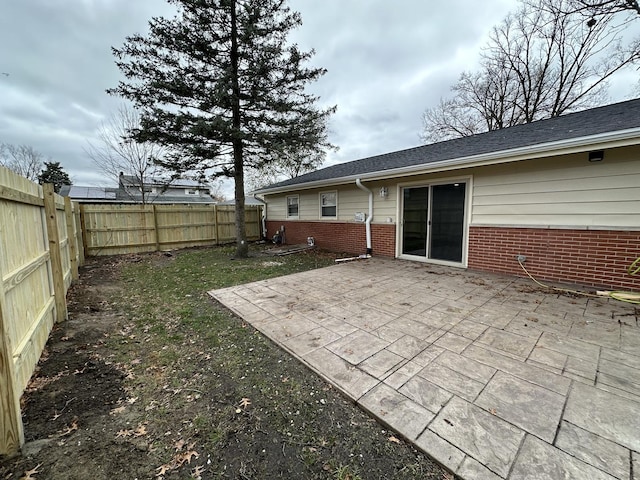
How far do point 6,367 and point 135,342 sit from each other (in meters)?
1.55

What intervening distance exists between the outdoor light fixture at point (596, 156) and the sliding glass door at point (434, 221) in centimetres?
199

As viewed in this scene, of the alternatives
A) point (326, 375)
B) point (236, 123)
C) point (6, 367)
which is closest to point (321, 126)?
point (236, 123)

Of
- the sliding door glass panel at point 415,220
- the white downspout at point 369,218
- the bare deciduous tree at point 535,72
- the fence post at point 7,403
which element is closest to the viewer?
the fence post at point 7,403

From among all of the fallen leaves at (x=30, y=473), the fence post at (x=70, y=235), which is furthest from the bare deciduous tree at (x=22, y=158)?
the fallen leaves at (x=30, y=473)

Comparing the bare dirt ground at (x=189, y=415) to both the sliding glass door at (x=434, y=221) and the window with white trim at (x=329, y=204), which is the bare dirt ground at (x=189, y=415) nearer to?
the sliding glass door at (x=434, y=221)

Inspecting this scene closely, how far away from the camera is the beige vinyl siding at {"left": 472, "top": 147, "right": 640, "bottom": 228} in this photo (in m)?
4.04

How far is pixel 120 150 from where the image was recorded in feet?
44.0

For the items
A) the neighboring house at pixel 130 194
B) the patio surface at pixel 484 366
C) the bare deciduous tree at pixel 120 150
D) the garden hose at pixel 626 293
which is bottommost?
the patio surface at pixel 484 366

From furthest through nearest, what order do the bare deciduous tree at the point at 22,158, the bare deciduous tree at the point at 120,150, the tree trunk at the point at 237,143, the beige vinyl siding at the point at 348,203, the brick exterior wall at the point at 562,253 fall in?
the bare deciduous tree at the point at 22,158 < the bare deciduous tree at the point at 120,150 < the beige vinyl siding at the point at 348,203 < the tree trunk at the point at 237,143 < the brick exterior wall at the point at 562,253

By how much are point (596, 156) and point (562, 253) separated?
1.69 meters

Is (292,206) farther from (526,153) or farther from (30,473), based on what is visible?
(30,473)

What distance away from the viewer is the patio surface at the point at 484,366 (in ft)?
4.93

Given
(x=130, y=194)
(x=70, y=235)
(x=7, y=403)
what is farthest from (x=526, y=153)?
(x=130, y=194)

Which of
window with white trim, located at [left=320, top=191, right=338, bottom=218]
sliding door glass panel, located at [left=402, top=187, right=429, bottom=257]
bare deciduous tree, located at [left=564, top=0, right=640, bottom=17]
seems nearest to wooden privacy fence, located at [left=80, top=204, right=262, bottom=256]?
window with white trim, located at [left=320, top=191, right=338, bottom=218]
